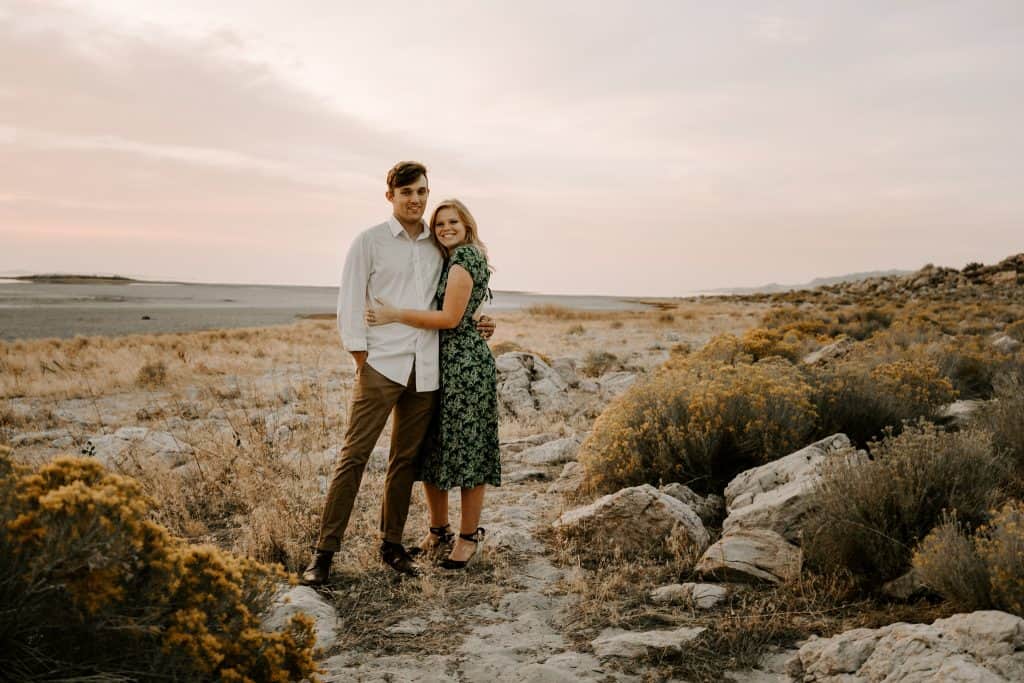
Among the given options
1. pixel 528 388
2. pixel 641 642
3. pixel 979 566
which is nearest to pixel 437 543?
pixel 641 642

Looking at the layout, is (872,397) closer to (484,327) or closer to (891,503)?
(891,503)

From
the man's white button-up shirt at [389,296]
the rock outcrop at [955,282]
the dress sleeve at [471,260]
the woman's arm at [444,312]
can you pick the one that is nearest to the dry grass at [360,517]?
the man's white button-up shirt at [389,296]

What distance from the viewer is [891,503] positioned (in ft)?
13.8

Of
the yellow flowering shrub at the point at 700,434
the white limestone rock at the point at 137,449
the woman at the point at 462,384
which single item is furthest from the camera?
the white limestone rock at the point at 137,449

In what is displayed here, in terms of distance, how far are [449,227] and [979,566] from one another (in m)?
3.41

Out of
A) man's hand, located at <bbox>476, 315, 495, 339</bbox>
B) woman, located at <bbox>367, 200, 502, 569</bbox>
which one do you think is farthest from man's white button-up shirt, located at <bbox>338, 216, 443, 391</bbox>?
man's hand, located at <bbox>476, 315, 495, 339</bbox>

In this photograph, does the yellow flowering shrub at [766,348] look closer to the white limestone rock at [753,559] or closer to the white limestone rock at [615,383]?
the white limestone rock at [615,383]

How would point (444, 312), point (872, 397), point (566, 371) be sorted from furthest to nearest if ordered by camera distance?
point (566, 371) < point (872, 397) < point (444, 312)

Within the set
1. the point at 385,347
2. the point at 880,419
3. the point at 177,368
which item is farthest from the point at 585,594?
the point at 177,368

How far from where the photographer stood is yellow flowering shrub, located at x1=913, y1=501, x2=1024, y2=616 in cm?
322

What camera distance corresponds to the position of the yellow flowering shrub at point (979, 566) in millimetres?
3223

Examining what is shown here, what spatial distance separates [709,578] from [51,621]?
11.2ft

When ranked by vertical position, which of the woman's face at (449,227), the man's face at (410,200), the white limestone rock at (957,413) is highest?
the man's face at (410,200)

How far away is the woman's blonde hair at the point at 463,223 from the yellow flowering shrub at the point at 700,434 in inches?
86.3
